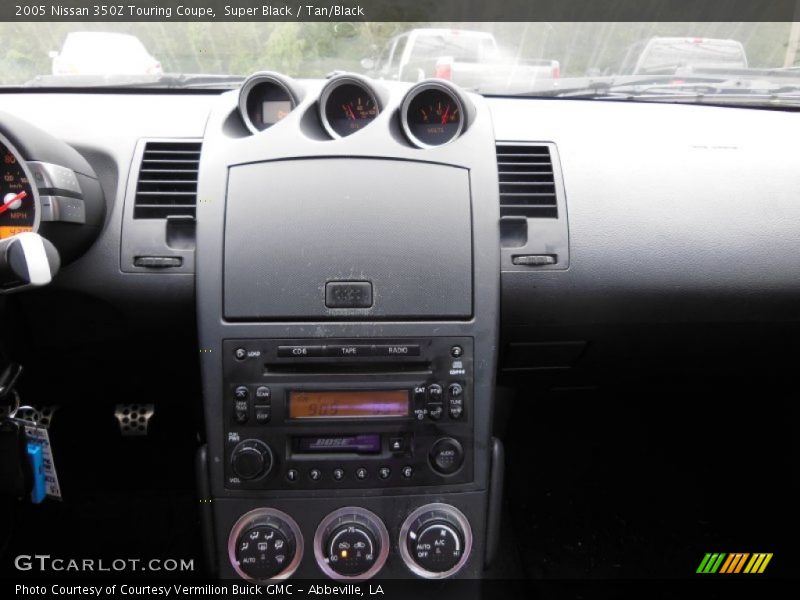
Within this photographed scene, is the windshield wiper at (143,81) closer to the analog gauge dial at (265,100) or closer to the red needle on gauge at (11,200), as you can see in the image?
the analog gauge dial at (265,100)

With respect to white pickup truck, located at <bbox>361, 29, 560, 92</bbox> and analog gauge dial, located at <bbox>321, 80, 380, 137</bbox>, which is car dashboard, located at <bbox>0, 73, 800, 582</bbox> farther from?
white pickup truck, located at <bbox>361, 29, 560, 92</bbox>

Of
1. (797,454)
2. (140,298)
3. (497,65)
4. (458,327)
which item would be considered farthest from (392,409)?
(797,454)

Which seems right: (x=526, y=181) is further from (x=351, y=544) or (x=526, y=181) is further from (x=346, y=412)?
(x=351, y=544)

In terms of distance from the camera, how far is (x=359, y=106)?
1.66m

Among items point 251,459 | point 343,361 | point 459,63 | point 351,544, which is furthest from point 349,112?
point 351,544

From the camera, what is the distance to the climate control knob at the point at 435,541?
153 centimetres

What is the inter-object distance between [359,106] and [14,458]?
4.28 feet

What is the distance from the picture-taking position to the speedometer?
1.46 metres

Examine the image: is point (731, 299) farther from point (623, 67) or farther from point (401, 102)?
point (401, 102)

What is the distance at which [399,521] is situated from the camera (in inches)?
61.3

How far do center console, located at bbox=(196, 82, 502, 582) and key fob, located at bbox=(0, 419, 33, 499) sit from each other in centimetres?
59

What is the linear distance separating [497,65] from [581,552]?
167 cm
